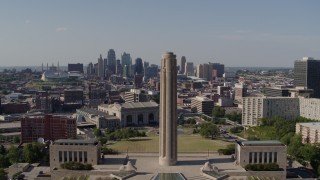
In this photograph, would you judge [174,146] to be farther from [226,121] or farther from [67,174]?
[226,121]

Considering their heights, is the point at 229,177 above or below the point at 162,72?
below

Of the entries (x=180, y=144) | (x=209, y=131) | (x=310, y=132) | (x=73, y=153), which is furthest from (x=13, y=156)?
(x=310, y=132)

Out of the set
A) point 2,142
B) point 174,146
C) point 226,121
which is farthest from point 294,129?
point 2,142

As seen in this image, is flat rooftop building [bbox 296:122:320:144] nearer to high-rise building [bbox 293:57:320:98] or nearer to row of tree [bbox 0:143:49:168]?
row of tree [bbox 0:143:49:168]

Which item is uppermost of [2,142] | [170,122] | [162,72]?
[162,72]

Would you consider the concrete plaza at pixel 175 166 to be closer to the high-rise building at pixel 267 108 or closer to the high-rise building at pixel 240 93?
the high-rise building at pixel 267 108

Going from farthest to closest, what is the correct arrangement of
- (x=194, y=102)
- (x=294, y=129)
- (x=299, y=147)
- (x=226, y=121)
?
(x=194, y=102) < (x=226, y=121) < (x=294, y=129) < (x=299, y=147)

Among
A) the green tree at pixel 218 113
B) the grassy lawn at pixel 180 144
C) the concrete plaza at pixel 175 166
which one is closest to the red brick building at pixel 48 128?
the grassy lawn at pixel 180 144
